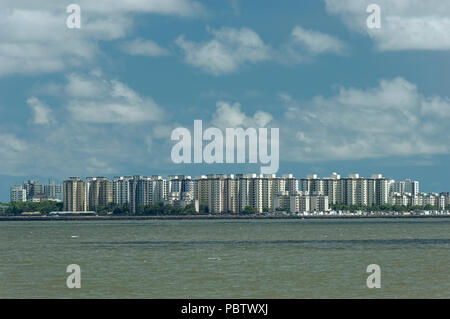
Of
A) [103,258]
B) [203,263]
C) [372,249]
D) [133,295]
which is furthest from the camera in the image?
[372,249]

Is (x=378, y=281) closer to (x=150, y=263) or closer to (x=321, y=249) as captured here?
(x=150, y=263)

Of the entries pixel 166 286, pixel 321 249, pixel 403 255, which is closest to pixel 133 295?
pixel 166 286

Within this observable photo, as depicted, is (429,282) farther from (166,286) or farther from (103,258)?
(103,258)

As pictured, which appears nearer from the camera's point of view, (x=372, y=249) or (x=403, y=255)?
(x=403, y=255)

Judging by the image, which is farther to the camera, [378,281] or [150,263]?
[150,263]
